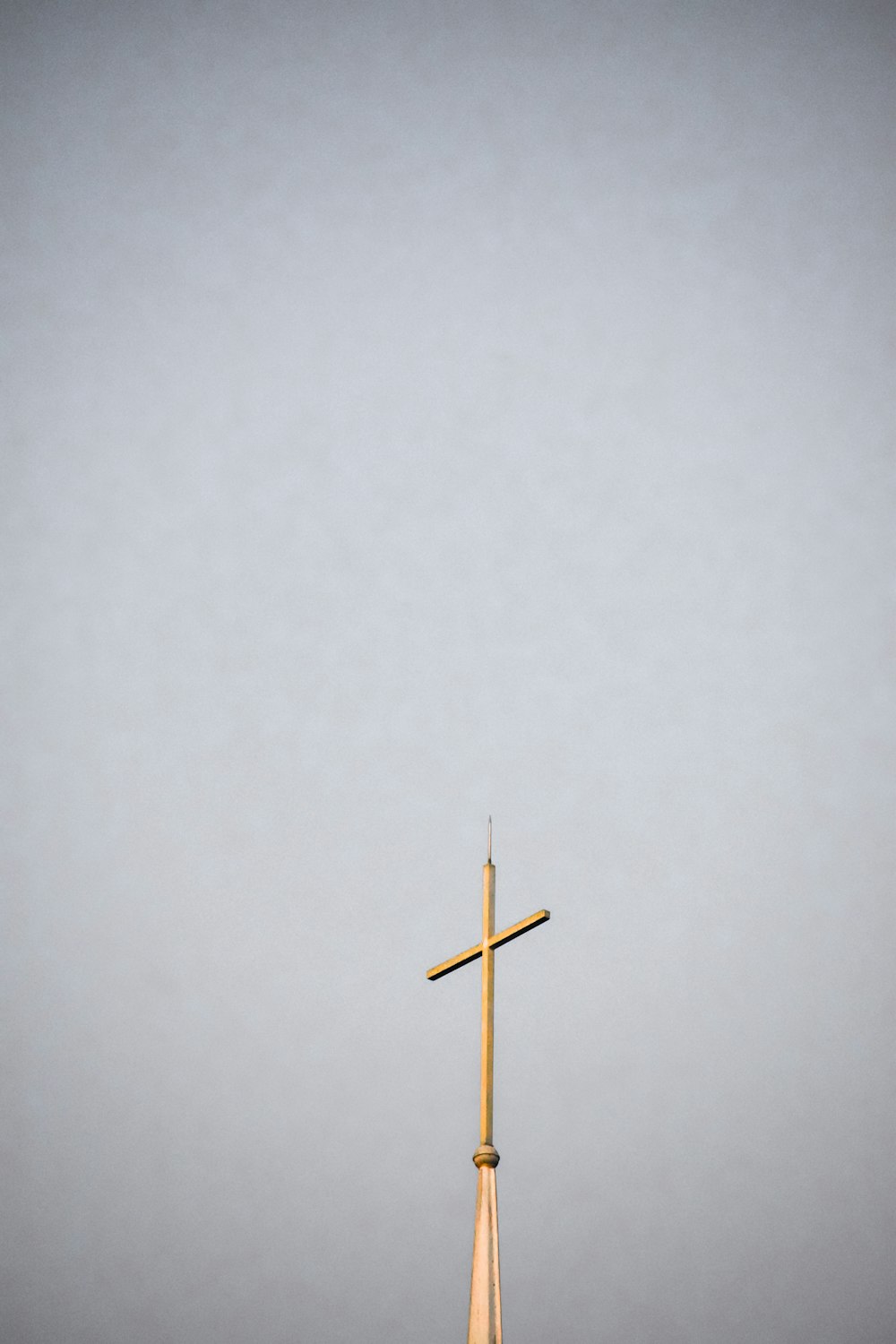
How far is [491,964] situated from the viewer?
523 cm

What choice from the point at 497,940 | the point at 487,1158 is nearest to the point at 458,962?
the point at 497,940

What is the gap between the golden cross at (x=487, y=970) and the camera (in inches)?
190

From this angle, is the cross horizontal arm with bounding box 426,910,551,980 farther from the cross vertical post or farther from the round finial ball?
the round finial ball

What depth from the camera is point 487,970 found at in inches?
203

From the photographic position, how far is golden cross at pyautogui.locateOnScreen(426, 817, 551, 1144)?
15.8 ft

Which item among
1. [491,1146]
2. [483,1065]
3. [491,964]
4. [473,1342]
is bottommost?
[473,1342]

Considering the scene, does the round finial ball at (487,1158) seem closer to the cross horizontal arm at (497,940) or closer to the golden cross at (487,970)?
the golden cross at (487,970)

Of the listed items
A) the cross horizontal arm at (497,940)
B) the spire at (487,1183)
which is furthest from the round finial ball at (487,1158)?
the cross horizontal arm at (497,940)

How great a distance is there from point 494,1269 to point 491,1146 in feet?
1.33

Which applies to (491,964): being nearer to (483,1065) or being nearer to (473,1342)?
(483,1065)

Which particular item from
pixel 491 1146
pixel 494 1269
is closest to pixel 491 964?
pixel 491 1146

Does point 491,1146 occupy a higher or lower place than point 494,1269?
higher

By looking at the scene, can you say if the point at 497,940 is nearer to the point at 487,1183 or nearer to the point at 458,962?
the point at 458,962

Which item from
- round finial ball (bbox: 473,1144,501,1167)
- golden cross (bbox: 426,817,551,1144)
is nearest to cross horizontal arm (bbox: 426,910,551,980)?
golden cross (bbox: 426,817,551,1144)
